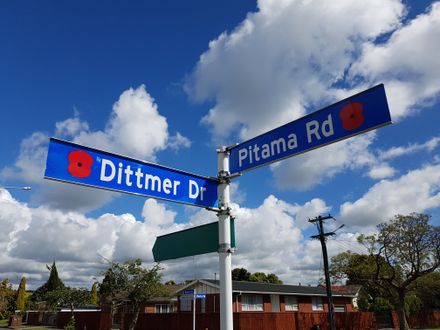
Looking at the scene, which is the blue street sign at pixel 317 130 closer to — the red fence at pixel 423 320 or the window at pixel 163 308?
the window at pixel 163 308

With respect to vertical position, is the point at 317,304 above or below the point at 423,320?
above

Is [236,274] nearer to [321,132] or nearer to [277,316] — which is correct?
[277,316]

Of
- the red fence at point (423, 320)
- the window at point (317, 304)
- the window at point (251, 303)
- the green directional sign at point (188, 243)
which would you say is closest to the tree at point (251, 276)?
the window at point (317, 304)

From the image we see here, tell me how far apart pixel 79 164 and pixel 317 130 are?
7.89 feet

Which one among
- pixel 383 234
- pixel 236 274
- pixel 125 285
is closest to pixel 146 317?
pixel 125 285

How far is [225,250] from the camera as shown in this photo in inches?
160

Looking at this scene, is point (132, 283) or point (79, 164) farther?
point (132, 283)

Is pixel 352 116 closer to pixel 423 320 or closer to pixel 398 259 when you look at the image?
pixel 398 259

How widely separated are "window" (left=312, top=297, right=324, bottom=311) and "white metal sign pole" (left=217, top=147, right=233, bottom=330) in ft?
134

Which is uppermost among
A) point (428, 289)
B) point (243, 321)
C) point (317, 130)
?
point (428, 289)

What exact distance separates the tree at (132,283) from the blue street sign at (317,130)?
29213 millimetres

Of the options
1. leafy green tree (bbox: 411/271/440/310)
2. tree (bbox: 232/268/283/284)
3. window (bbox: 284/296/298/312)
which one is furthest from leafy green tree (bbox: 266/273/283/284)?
window (bbox: 284/296/298/312)

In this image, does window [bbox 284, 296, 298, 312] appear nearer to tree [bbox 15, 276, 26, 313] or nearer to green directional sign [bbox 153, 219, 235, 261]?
green directional sign [bbox 153, 219, 235, 261]

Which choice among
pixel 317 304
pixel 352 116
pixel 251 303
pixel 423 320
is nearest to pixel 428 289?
pixel 423 320
